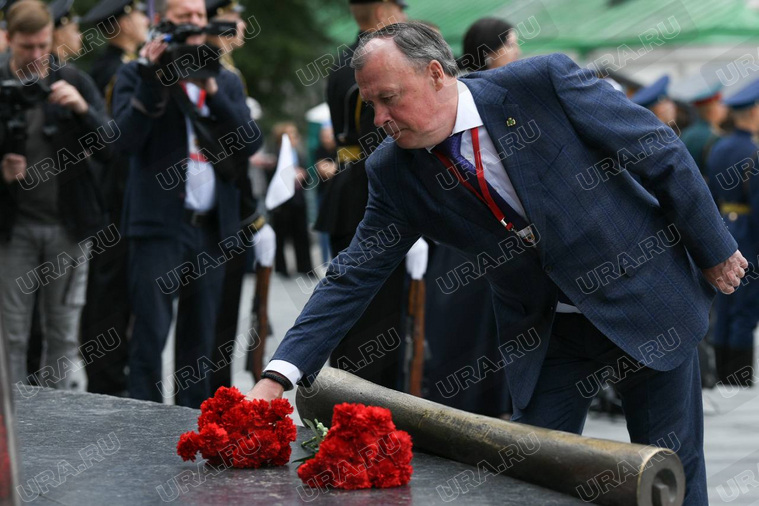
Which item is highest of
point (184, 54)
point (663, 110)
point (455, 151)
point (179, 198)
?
point (184, 54)

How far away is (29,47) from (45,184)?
76cm

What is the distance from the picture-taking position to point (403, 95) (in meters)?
3.50

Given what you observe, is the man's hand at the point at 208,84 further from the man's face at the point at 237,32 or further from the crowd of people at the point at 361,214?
the man's face at the point at 237,32

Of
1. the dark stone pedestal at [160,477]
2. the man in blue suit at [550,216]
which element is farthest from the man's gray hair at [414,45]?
the dark stone pedestal at [160,477]

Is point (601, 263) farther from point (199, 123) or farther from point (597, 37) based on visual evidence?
point (597, 37)

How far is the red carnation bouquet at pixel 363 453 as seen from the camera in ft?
10.3

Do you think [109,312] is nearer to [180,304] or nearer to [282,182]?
[180,304]

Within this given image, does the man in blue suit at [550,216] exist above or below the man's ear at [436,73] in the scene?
below

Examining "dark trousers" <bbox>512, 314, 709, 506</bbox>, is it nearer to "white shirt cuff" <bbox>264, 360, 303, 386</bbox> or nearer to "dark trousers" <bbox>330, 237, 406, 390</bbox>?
"white shirt cuff" <bbox>264, 360, 303, 386</bbox>

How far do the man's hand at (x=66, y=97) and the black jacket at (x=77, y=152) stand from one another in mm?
64

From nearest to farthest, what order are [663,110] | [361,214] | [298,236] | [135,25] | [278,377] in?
[278,377] → [361,214] → [135,25] → [663,110] → [298,236]

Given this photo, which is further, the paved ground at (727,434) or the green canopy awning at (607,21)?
the green canopy awning at (607,21)

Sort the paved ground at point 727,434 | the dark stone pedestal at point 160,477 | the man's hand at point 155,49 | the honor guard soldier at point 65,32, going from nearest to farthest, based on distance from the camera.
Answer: the dark stone pedestal at point 160,477 → the paved ground at point 727,434 → the man's hand at point 155,49 → the honor guard soldier at point 65,32

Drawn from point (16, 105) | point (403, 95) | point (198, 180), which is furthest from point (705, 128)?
point (403, 95)
